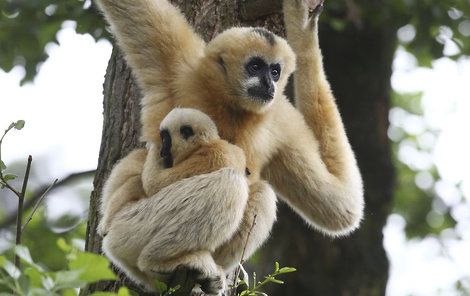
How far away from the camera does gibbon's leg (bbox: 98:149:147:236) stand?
6180 millimetres

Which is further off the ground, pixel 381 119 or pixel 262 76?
pixel 262 76

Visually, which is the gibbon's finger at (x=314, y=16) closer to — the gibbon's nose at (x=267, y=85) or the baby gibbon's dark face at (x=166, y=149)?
the gibbon's nose at (x=267, y=85)

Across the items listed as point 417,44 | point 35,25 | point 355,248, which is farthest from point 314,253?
point 35,25

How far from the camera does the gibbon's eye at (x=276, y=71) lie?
6.56 m

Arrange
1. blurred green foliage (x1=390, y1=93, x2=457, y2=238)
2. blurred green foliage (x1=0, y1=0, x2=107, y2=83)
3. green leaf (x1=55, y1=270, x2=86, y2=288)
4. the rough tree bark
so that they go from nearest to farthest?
green leaf (x1=55, y1=270, x2=86, y2=288)
blurred green foliage (x1=0, y1=0, x2=107, y2=83)
the rough tree bark
blurred green foliage (x1=390, y1=93, x2=457, y2=238)

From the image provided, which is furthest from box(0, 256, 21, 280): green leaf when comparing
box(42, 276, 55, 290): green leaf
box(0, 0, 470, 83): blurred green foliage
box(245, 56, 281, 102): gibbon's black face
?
box(0, 0, 470, 83): blurred green foliage

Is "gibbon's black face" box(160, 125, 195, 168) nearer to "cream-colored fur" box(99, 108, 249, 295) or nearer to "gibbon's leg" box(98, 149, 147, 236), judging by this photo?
"cream-colored fur" box(99, 108, 249, 295)

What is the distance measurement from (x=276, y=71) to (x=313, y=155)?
0.91m

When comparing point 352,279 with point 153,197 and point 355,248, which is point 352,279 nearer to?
point 355,248

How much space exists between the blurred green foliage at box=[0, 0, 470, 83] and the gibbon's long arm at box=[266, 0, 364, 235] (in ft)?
12.0

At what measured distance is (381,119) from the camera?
1345 centimetres

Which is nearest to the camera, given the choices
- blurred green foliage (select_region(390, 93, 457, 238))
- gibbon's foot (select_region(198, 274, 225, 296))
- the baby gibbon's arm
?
gibbon's foot (select_region(198, 274, 225, 296))

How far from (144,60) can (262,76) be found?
981mm

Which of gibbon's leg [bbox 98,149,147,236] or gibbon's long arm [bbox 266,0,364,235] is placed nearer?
gibbon's leg [bbox 98,149,147,236]
